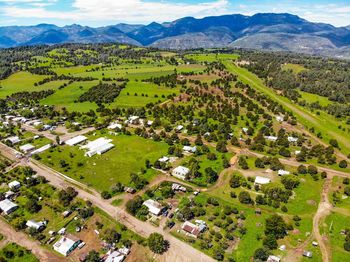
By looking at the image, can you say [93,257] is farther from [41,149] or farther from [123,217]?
[41,149]

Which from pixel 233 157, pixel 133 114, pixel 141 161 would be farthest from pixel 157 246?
pixel 133 114

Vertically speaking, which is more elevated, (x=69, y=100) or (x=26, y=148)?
(x=69, y=100)

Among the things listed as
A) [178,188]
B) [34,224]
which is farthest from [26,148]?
[178,188]

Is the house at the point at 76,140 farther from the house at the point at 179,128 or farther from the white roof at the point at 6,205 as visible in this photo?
the house at the point at 179,128

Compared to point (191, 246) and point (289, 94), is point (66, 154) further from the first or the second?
point (289, 94)

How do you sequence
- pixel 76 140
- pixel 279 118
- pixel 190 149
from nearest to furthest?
pixel 190 149 → pixel 76 140 → pixel 279 118

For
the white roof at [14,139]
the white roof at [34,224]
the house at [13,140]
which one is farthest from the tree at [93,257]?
the white roof at [14,139]
